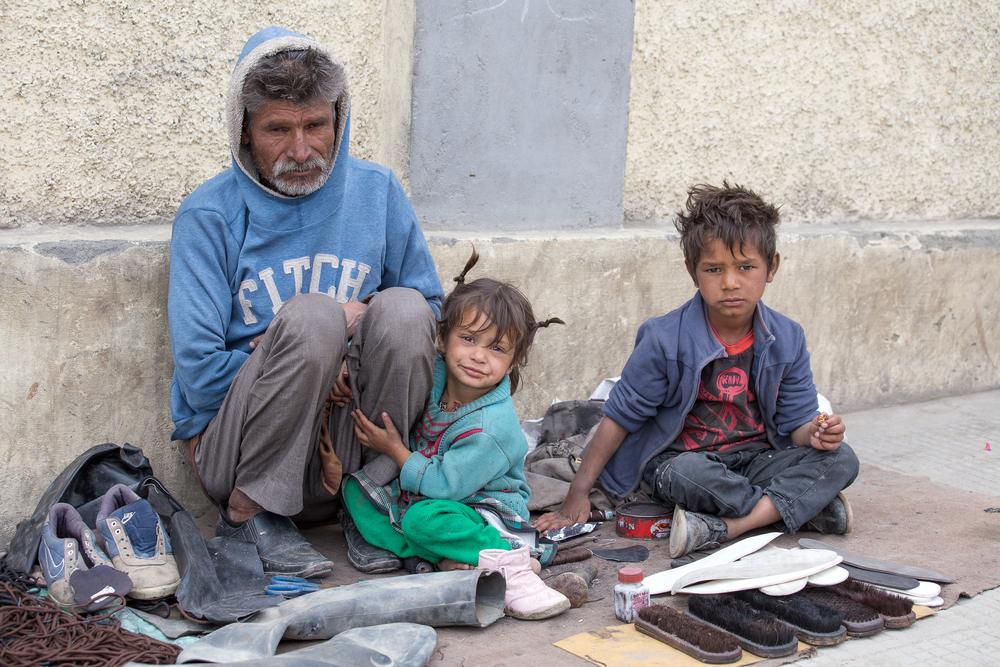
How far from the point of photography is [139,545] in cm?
299

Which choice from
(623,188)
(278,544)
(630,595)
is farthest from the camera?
(623,188)

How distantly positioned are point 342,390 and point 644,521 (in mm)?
Result: 1083

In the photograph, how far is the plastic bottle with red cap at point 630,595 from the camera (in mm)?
2965

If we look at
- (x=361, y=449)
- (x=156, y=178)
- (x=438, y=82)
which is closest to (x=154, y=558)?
(x=361, y=449)

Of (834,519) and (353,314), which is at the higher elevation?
(353,314)

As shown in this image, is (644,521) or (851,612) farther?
(644,521)

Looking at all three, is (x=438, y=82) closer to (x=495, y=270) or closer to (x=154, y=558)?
(x=495, y=270)

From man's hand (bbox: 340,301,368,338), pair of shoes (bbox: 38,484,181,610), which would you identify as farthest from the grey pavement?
pair of shoes (bbox: 38,484,181,610)

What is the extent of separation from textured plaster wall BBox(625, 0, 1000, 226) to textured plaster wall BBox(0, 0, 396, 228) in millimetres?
1594

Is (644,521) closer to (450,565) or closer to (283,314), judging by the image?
(450,565)

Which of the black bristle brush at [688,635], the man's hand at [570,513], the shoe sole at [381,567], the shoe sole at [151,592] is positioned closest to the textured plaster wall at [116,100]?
the shoe sole at [151,592]

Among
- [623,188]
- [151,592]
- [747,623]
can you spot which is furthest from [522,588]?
[623,188]

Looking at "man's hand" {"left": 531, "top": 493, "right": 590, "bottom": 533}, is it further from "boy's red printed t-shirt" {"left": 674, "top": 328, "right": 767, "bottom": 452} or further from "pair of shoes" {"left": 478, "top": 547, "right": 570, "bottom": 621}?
"pair of shoes" {"left": 478, "top": 547, "right": 570, "bottom": 621}

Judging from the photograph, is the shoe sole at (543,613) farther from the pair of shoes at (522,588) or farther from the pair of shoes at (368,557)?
the pair of shoes at (368,557)
